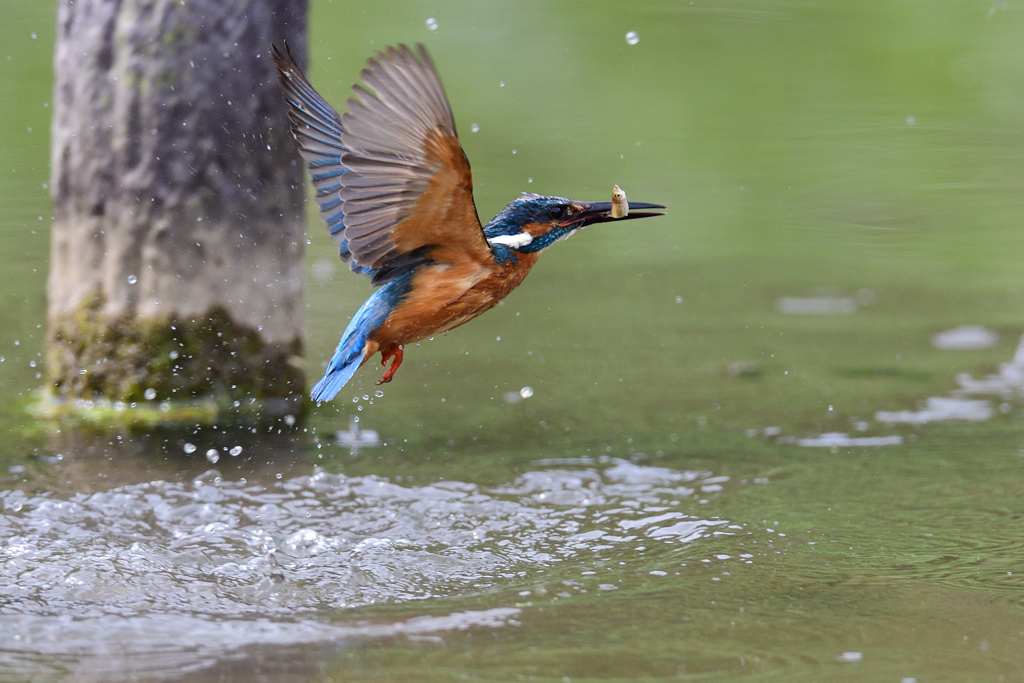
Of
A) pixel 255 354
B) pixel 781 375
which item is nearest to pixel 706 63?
pixel 781 375

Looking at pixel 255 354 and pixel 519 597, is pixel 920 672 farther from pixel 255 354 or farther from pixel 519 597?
pixel 255 354

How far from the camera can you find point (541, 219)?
326 centimetres

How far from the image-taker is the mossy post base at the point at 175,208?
4.71m

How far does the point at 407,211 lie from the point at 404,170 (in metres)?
0.12

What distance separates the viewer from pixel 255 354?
500 cm

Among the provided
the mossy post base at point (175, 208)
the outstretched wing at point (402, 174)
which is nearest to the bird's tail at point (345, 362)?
the outstretched wing at point (402, 174)

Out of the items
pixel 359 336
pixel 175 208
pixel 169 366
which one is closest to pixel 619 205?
A: pixel 359 336

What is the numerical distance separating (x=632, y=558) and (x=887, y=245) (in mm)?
4713

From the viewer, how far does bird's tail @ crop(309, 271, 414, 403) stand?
128 inches

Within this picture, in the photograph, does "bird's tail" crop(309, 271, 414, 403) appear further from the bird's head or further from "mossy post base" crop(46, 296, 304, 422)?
"mossy post base" crop(46, 296, 304, 422)

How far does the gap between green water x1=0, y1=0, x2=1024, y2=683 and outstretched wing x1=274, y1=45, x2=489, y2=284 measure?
0.84 meters

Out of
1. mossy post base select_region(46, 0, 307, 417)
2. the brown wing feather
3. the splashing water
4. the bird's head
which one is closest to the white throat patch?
the bird's head

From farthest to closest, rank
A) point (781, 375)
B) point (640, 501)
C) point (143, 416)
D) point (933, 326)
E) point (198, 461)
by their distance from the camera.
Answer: point (933, 326)
point (781, 375)
point (143, 416)
point (198, 461)
point (640, 501)

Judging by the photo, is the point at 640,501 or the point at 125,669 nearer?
the point at 125,669
